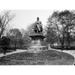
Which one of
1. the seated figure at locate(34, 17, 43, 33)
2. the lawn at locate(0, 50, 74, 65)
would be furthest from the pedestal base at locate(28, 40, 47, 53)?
the seated figure at locate(34, 17, 43, 33)

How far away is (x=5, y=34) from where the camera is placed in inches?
300

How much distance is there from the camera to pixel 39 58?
25.0 ft

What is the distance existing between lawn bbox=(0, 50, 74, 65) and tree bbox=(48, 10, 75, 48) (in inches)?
24.5

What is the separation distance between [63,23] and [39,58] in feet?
6.85

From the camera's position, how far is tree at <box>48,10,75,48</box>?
7.65 meters

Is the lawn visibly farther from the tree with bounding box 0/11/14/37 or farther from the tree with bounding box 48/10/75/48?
the tree with bounding box 0/11/14/37

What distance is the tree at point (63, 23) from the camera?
7.65 meters

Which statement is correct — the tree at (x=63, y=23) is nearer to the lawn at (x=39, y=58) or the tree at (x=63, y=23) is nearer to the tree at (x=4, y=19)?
the lawn at (x=39, y=58)

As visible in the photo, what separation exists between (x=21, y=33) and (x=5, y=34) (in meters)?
0.78

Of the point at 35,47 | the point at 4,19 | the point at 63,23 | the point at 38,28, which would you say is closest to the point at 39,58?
the point at 35,47
